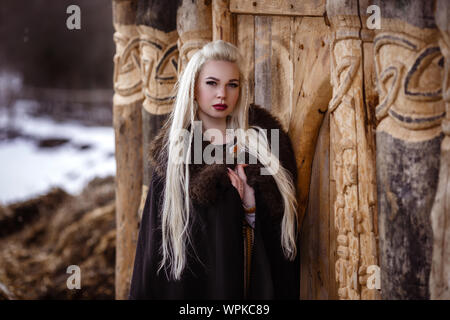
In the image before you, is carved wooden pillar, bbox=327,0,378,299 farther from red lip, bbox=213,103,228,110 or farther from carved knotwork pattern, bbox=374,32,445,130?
red lip, bbox=213,103,228,110

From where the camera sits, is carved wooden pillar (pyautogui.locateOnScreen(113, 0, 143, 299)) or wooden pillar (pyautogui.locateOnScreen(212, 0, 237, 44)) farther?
carved wooden pillar (pyautogui.locateOnScreen(113, 0, 143, 299))

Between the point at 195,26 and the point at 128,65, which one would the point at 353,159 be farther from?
the point at 128,65

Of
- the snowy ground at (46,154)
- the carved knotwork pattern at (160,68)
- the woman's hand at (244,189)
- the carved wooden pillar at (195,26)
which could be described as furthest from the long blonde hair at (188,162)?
the snowy ground at (46,154)

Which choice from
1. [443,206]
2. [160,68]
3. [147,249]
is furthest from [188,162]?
[160,68]

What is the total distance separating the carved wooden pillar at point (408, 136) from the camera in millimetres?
1486

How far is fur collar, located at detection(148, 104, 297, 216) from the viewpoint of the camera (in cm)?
175

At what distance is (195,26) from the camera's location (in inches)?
94.1

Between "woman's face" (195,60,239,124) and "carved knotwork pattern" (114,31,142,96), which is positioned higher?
"carved knotwork pattern" (114,31,142,96)

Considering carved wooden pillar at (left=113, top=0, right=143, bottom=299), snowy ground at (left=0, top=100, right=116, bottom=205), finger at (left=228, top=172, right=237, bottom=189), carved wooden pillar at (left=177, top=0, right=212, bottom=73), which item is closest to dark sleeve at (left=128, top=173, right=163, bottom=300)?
finger at (left=228, top=172, right=237, bottom=189)

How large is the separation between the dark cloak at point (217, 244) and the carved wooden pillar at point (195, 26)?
0.66 meters

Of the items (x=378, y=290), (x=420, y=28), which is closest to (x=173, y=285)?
(x=378, y=290)

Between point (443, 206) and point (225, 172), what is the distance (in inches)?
32.7

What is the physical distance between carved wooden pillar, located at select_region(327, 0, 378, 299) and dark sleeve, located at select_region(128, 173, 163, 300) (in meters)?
0.82

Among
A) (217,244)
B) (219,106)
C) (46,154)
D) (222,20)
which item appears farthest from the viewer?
(46,154)
